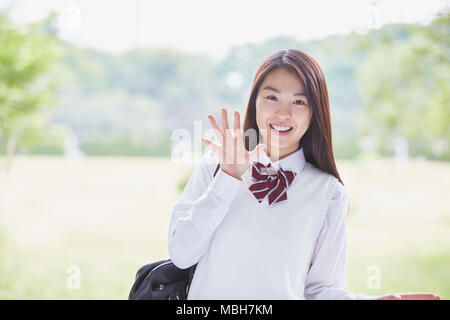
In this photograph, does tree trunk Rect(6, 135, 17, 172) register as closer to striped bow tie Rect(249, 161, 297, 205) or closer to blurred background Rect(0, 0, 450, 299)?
blurred background Rect(0, 0, 450, 299)

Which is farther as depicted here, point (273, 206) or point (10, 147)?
point (10, 147)

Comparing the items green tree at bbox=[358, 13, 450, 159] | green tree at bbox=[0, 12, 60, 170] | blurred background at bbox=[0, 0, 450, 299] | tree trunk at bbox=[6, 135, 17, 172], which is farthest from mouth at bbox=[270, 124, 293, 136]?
tree trunk at bbox=[6, 135, 17, 172]

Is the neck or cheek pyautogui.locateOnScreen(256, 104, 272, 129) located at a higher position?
cheek pyautogui.locateOnScreen(256, 104, 272, 129)

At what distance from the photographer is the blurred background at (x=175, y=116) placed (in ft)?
12.4

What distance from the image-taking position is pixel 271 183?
4.10 feet

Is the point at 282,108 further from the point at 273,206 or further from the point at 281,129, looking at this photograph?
the point at 273,206

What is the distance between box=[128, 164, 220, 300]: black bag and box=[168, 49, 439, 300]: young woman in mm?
71

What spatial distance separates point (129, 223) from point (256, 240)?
3.93 m

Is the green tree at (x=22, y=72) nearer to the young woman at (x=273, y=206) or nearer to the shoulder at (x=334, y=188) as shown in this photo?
the young woman at (x=273, y=206)

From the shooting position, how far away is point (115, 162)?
5.16m

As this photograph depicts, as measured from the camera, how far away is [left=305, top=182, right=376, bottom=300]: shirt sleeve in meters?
1.24

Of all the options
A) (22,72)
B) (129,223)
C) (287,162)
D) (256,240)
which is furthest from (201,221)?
(129,223)

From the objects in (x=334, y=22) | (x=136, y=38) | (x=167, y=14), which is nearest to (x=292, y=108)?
(x=334, y=22)
